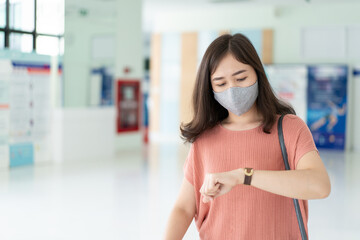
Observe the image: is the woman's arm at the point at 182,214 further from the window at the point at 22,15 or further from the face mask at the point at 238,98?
the window at the point at 22,15

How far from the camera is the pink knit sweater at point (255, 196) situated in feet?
5.38

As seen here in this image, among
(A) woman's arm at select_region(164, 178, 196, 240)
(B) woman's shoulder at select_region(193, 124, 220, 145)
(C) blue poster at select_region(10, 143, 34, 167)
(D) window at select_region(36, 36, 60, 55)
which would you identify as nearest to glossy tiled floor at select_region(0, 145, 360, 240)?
(C) blue poster at select_region(10, 143, 34, 167)

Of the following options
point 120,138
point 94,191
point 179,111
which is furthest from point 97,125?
point 179,111

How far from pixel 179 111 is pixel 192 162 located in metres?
13.2

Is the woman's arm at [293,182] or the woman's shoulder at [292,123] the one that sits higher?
the woman's shoulder at [292,123]

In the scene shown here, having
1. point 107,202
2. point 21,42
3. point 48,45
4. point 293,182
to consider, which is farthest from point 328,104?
point 293,182

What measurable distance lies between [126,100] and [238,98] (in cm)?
984

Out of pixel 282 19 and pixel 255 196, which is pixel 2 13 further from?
pixel 255 196

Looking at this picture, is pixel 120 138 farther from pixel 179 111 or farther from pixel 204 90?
pixel 204 90

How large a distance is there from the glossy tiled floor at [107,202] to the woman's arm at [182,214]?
2.94m

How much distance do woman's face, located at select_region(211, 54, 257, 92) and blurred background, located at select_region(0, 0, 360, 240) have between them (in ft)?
3.06

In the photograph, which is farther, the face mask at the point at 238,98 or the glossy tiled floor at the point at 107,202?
the glossy tiled floor at the point at 107,202

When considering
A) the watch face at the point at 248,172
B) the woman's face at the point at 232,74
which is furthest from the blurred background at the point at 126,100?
the watch face at the point at 248,172

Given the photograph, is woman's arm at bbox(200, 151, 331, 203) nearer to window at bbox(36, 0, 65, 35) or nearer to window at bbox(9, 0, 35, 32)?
window at bbox(9, 0, 35, 32)
